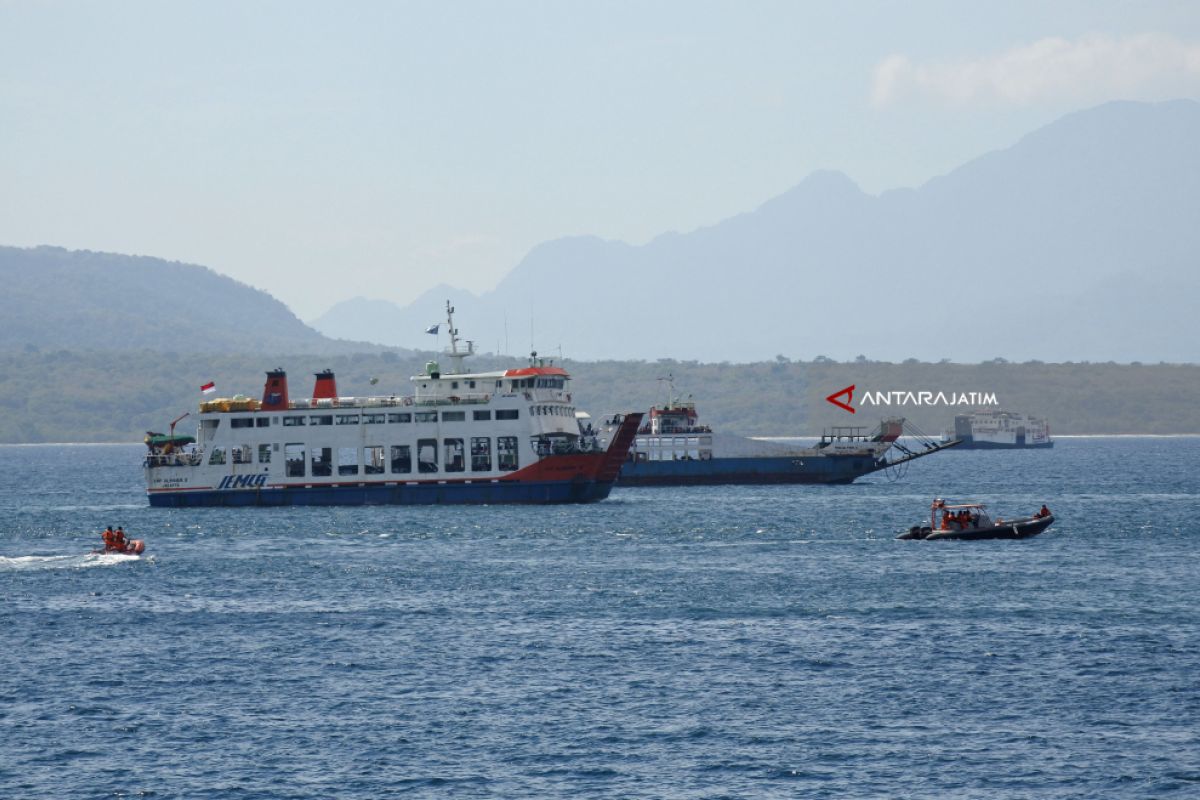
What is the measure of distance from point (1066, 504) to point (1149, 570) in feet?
149

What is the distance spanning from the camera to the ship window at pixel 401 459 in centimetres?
10750

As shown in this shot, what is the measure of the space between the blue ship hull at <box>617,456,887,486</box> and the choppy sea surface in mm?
50263

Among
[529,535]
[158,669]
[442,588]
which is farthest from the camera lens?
[529,535]

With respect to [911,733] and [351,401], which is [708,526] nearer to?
[351,401]

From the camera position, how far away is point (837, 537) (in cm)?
8856

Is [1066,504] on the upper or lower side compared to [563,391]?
lower

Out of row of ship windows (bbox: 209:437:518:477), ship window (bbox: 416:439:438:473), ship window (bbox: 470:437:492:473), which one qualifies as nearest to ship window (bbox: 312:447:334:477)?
row of ship windows (bbox: 209:437:518:477)

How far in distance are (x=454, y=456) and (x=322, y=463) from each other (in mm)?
9703

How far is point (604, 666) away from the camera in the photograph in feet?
165

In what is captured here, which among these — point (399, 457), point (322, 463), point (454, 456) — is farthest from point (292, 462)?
point (454, 456)

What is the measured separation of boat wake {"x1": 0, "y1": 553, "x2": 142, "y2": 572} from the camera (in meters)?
77.8

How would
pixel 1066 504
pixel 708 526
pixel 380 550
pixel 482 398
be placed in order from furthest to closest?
pixel 1066 504, pixel 482 398, pixel 708 526, pixel 380 550

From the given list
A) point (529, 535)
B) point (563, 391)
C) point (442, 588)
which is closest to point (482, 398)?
point (563, 391)

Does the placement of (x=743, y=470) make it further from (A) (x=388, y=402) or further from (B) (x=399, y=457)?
(A) (x=388, y=402)
